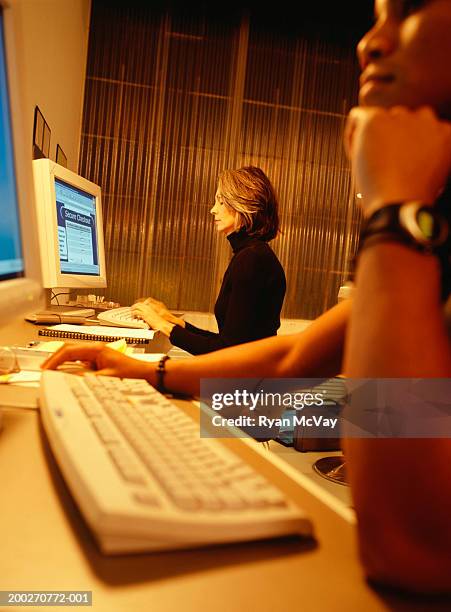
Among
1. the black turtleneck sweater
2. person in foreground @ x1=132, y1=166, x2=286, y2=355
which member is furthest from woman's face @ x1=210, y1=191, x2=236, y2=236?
the black turtleneck sweater

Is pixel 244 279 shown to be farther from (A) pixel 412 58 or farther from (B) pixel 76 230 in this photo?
(A) pixel 412 58

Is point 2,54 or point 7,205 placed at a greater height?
point 2,54

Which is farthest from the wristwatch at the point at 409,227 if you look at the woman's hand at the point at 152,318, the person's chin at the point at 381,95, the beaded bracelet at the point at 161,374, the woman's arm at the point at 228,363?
the woman's hand at the point at 152,318

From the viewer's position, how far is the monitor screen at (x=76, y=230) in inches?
76.0

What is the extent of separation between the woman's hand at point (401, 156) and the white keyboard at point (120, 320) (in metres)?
1.64

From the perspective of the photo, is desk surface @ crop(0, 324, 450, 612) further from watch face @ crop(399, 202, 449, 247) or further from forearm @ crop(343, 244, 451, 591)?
watch face @ crop(399, 202, 449, 247)

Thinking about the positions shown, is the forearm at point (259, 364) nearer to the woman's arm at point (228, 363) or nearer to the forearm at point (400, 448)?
the woman's arm at point (228, 363)

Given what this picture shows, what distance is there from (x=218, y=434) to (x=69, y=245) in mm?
1459

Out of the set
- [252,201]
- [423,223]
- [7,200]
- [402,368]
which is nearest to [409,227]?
[423,223]

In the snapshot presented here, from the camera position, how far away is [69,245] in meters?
2.02

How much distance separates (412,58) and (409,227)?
196mm

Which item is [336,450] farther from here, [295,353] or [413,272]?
[413,272]

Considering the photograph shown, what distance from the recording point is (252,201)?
2.40 m

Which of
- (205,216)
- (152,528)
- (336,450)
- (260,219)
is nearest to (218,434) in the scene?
(152,528)
